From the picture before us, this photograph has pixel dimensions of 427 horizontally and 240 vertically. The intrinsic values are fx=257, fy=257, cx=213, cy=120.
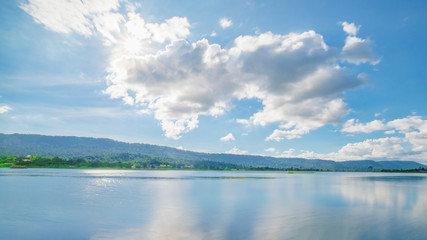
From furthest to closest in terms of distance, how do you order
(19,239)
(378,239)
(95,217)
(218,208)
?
(218,208) < (95,217) < (378,239) < (19,239)

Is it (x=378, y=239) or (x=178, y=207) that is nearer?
(x=378, y=239)

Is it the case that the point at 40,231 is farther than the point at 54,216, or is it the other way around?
the point at 54,216

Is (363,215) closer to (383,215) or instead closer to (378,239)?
(383,215)

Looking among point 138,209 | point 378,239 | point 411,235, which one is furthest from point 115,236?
point 411,235

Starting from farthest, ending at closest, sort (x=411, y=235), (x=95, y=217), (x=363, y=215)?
(x=363, y=215)
(x=95, y=217)
(x=411, y=235)

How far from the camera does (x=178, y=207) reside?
112ft

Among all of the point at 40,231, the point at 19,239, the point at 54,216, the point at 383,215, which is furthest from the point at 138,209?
the point at 383,215

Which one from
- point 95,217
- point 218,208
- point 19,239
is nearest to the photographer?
point 19,239

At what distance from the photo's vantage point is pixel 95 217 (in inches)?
1030

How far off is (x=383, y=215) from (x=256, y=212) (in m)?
14.9

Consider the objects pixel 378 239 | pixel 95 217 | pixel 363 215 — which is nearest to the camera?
pixel 378 239

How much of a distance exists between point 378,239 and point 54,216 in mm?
29985

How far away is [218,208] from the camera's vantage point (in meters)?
33.6

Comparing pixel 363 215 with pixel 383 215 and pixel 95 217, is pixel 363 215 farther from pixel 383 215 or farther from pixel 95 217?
pixel 95 217
